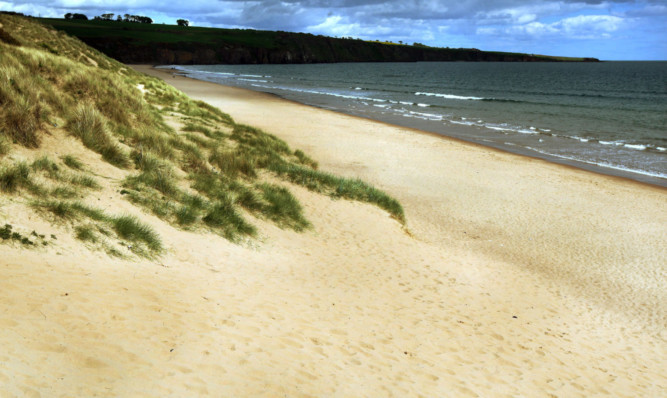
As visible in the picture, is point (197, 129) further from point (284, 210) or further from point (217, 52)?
point (217, 52)

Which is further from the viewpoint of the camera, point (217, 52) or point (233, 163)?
point (217, 52)

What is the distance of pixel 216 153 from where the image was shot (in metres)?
14.7

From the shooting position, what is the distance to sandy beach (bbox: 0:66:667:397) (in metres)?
4.56

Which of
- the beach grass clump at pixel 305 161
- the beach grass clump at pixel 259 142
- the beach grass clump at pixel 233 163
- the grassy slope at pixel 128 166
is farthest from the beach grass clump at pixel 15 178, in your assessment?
the beach grass clump at pixel 305 161

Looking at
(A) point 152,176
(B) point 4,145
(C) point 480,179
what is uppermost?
(B) point 4,145

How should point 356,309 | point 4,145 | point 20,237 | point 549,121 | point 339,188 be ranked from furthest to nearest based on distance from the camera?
point 549,121
point 339,188
point 4,145
point 356,309
point 20,237

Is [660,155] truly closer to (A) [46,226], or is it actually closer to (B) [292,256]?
(B) [292,256]

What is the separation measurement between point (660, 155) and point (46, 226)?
2860cm

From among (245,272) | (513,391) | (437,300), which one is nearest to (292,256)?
(245,272)

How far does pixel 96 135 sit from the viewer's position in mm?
11211

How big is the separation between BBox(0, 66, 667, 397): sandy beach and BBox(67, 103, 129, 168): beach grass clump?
0.93m

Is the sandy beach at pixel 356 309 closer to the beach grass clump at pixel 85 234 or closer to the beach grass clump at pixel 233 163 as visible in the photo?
the beach grass clump at pixel 85 234

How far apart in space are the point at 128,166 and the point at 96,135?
1.16 m

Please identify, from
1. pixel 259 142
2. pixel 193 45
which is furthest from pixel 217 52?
pixel 259 142
